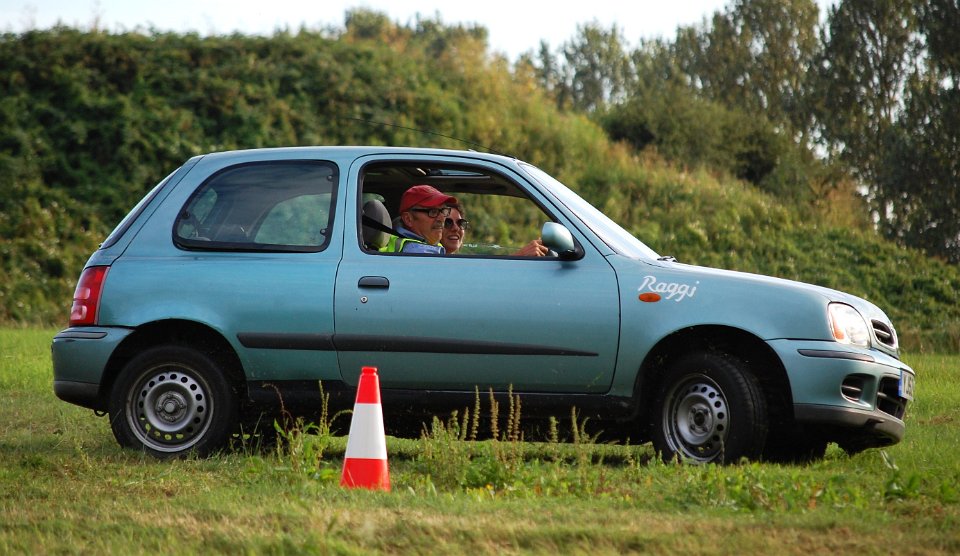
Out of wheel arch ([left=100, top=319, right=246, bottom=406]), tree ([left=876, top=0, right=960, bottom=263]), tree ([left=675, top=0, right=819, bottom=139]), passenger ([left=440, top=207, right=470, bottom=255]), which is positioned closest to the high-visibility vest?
passenger ([left=440, top=207, right=470, bottom=255])

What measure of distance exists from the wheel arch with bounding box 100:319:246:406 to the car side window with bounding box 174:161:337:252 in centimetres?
47

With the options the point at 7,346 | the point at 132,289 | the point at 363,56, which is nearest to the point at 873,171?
the point at 363,56

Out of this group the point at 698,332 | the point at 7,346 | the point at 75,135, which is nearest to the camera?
the point at 698,332

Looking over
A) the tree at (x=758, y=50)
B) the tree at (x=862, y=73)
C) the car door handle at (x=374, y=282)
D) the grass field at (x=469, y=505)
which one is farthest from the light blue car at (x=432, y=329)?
the tree at (x=758, y=50)

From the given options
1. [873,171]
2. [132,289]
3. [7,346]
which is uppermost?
[873,171]

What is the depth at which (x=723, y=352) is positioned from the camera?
691 cm

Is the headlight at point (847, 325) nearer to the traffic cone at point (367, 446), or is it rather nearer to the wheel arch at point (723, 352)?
the wheel arch at point (723, 352)

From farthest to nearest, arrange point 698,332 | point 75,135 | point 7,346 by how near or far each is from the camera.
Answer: point 75,135 → point 7,346 → point 698,332

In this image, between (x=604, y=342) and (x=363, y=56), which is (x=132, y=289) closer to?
(x=604, y=342)

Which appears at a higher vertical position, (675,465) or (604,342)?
(604,342)

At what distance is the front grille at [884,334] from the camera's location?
23.2 feet

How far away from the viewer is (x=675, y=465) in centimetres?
648

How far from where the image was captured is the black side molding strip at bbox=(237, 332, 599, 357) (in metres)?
6.85

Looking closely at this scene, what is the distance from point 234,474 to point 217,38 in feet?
72.2
